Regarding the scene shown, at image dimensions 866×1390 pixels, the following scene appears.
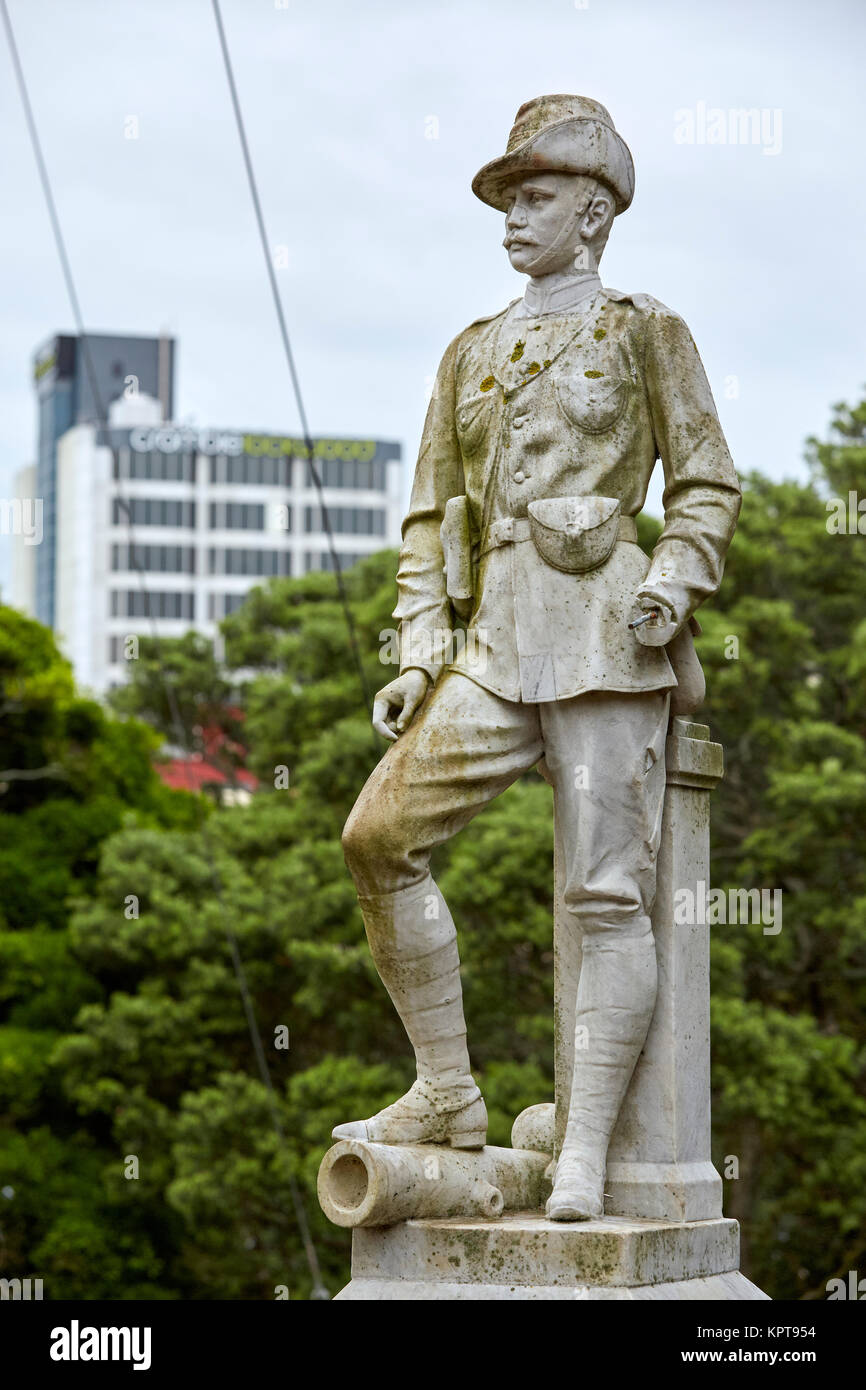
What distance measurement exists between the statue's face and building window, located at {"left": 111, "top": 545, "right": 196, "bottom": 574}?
3128 inches

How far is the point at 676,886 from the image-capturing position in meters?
7.21

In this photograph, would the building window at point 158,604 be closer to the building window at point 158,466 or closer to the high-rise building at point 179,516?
the high-rise building at point 179,516

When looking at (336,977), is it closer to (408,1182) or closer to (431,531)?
(431,531)

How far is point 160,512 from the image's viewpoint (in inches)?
3413

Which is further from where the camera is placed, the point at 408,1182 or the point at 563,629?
the point at 563,629

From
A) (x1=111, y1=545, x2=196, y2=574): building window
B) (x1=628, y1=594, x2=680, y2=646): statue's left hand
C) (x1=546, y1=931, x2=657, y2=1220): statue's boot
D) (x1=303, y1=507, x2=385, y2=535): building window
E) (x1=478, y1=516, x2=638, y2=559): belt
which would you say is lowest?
(x1=546, y1=931, x2=657, y2=1220): statue's boot

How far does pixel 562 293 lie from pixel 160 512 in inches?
3156

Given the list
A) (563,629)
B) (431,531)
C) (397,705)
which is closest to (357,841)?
(397,705)

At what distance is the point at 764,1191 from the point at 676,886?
1705cm

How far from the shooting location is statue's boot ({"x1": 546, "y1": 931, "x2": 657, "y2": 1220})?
693 centimetres

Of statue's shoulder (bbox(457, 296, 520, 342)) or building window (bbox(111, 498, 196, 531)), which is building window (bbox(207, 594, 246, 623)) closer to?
building window (bbox(111, 498, 196, 531))

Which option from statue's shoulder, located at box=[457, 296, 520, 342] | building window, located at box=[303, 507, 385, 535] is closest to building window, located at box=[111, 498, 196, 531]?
building window, located at box=[303, 507, 385, 535]

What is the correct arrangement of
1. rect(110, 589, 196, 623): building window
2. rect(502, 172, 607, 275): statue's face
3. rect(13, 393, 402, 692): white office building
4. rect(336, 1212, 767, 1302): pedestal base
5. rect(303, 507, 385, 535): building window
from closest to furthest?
rect(336, 1212, 767, 1302): pedestal base < rect(502, 172, 607, 275): statue's face < rect(13, 393, 402, 692): white office building < rect(110, 589, 196, 623): building window < rect(303, 507, 385, 535): building window
